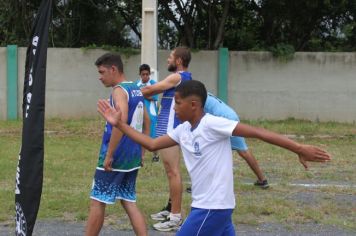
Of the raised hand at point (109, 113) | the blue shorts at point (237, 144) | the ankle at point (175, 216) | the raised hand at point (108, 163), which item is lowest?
the ankle at point (175, 216)

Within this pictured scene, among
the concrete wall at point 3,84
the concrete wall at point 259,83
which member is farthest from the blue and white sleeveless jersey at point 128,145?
the concrete wall at point 3,84

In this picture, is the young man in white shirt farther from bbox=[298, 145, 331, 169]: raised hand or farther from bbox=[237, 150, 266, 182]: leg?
bbox=[237, 150, 266, 182]: leg

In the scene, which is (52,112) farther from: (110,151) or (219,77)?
(110,151)

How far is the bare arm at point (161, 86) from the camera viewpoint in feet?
19.2

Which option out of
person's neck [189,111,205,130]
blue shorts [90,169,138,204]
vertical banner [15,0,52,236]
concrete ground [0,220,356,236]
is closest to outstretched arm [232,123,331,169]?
person's neck [189,111,205,130]

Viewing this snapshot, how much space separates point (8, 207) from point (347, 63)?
12.8m

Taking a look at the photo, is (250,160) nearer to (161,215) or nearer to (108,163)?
(161,215)

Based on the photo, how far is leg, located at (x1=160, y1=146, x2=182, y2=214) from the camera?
6102 mm

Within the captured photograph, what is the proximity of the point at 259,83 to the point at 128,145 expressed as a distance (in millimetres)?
12514

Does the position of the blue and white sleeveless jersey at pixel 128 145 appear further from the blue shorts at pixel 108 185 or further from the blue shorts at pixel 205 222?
the blue shorts at pixel 205 222

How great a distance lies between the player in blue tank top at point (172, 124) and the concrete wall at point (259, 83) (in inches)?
426

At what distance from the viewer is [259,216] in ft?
21.6

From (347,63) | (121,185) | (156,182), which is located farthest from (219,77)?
(121,185)

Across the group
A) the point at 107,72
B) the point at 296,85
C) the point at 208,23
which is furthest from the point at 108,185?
the point at 208,23
